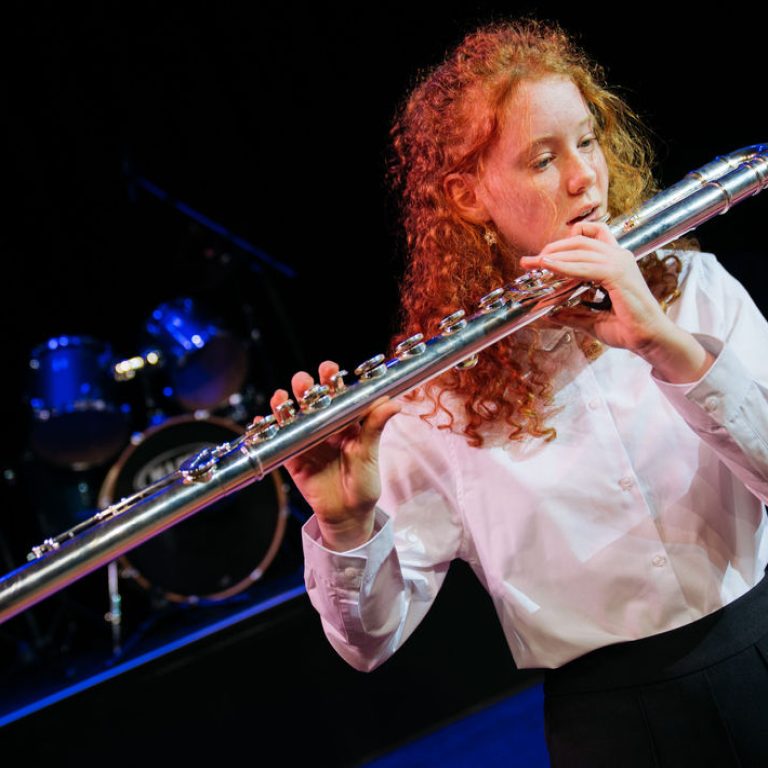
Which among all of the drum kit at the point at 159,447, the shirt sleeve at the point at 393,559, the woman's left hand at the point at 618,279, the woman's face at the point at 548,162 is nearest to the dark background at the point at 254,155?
the drum kit at the point at 159,447

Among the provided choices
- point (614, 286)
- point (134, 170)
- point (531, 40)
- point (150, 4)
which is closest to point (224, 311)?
point (134, 170)

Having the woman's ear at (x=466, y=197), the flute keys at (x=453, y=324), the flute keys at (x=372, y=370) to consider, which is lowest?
the flute keys at (x=372, y=370)

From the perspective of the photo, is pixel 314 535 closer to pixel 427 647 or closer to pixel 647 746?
pixel 647 746

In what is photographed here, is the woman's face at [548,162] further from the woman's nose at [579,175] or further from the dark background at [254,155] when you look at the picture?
the dark background at [254,155]

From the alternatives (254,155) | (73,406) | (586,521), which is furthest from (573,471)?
(254,155)

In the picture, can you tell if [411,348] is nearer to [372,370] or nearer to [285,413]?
[372,370]

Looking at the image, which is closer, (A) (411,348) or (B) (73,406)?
(A) (411,348)

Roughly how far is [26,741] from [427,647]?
1.32m

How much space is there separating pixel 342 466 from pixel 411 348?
8.3 inches

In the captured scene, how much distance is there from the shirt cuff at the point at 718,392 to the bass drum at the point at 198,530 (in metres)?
2.88

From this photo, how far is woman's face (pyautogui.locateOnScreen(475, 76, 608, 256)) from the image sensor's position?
1.39 metres

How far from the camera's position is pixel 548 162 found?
140cm

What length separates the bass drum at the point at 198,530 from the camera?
12.2 feet

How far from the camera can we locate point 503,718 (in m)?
2.81
